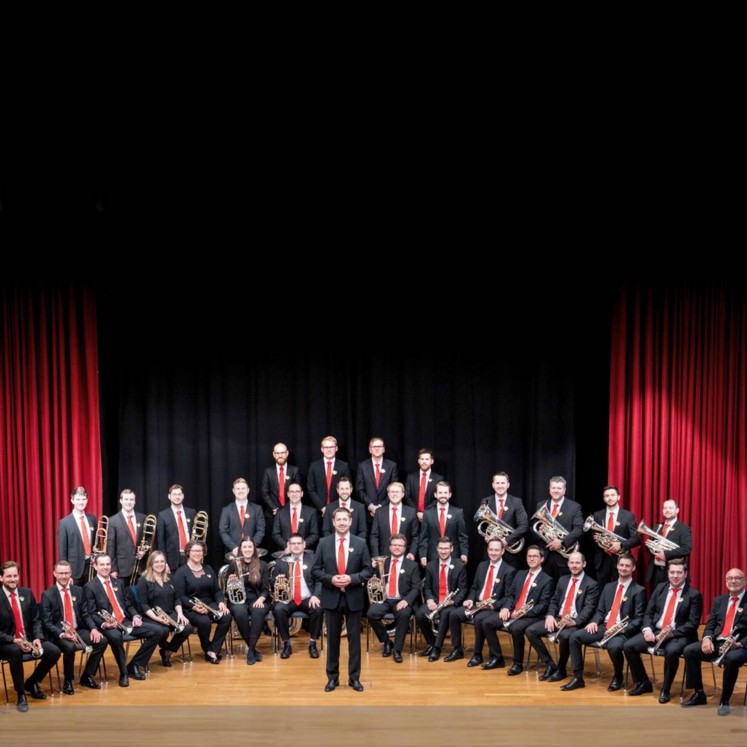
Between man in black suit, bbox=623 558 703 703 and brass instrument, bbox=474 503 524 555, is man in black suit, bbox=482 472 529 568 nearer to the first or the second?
brass instrument, bbox=474 503 524 555

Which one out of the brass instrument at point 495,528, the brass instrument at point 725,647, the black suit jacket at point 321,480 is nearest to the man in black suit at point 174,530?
the black suit jacket at point 321,480

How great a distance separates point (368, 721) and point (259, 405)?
4510mm

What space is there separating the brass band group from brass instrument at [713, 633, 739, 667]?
0.06 feet

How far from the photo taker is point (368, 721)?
7.86m

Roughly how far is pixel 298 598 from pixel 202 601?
89 centimetres

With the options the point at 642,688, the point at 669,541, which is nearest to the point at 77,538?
the point at 642,688

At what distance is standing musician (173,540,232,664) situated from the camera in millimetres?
9578

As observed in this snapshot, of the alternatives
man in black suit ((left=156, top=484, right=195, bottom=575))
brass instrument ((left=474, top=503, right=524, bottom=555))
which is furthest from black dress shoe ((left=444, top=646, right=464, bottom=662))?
man in black suit ((left=156, top=484, right=195, bottom=575))

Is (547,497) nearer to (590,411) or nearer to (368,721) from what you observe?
(590,411)

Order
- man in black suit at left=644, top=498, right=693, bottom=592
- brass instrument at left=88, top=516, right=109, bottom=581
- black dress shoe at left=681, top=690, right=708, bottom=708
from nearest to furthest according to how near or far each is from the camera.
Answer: black dress shoe at left=681, top=690, right=708, bottom=708 < man in black suit at left=644, top=498, right=693, bottom=592 < brass instrument at left=88, top=516, right=109, bottom=581

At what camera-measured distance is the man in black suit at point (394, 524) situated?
10.4 m

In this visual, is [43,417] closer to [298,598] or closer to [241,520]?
[241,520]

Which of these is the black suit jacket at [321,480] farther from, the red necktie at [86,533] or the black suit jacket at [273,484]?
the red necktie at [86,533]

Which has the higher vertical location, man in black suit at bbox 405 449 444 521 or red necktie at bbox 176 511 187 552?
man in black suit at bbox 405 449 444 521
